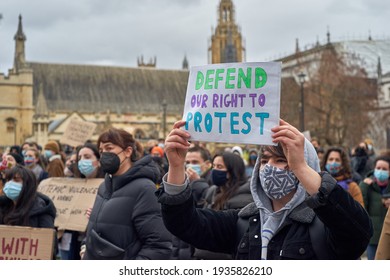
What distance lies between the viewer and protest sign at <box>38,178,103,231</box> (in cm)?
723


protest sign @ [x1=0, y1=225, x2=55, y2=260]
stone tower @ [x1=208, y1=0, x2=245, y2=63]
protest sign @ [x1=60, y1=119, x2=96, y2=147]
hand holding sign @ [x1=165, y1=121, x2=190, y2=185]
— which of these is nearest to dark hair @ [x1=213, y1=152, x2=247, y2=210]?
protest sign @ [x1=0, y1=225, x2=55, y2=260]

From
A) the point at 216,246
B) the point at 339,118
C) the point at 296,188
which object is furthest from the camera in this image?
the point at 339,118

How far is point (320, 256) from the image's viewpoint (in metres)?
3.20

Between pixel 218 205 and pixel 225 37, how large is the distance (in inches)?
3802

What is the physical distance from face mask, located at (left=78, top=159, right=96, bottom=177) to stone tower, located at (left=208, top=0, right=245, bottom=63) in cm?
9029

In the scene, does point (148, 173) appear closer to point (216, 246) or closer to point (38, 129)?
point (216, 246)

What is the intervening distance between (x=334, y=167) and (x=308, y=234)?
4695 mm

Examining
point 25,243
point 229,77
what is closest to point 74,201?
point 25,243

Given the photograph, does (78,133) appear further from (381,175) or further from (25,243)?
(25,243)

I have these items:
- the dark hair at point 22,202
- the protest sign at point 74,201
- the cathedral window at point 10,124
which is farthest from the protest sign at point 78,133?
the cathedral window at point 10,124

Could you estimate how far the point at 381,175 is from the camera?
8117 millimetres

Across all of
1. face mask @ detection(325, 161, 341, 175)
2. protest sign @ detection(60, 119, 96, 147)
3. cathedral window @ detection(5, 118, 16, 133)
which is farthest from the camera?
cathedral window @ detection(5, 118, 16, 133)

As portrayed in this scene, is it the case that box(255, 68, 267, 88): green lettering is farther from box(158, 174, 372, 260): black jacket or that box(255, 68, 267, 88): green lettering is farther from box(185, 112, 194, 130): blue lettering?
box(158, 174, 372, 260): black jacket
